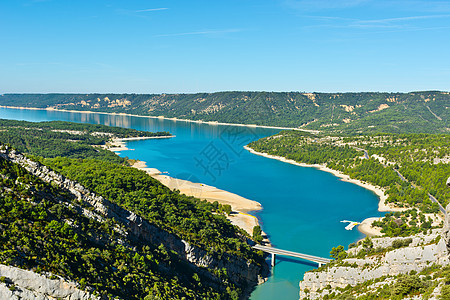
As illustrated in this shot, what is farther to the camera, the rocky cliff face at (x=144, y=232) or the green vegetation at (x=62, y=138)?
the green vegetation at (x=62, y=138)

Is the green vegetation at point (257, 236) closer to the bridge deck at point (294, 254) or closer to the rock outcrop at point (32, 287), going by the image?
the bridge deck at point (294, 254)

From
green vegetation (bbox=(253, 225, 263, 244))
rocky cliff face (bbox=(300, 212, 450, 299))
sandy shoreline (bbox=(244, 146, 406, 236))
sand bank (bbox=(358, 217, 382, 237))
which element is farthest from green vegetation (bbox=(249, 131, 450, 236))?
green vegetation (bbox=(253, 225, 263, 244))

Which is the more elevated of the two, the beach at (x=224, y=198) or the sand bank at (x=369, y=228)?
the beach at (x=224, y=198)

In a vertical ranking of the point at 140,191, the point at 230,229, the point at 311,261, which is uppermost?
the point at 140,191

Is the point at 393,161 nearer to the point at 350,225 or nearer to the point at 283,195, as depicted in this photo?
the point at 283,195

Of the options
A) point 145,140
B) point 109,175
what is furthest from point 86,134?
point 109,175

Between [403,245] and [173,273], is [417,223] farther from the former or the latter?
[173,273]

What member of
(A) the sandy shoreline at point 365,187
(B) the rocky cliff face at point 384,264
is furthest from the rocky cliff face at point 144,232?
(A) the sandy shoreline at point 365,187
